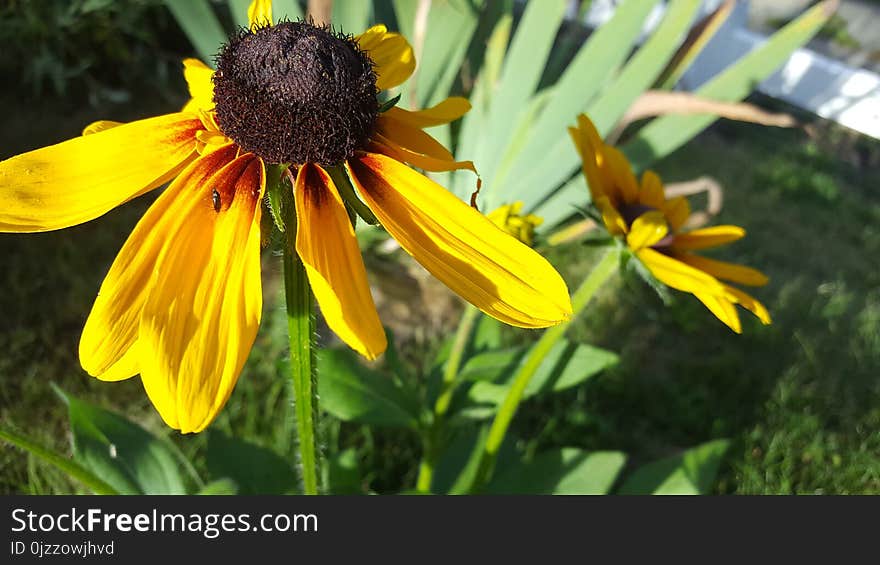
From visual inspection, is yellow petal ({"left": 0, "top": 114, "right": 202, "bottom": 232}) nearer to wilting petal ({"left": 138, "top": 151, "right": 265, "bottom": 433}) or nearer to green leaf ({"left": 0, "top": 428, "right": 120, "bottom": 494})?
wilting petal ({"left": 138, "top": 151, "right": 265, "bottom": 433})

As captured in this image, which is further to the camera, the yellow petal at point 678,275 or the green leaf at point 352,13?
the green leaf at point 352,13

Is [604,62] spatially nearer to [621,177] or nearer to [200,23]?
[621,177]

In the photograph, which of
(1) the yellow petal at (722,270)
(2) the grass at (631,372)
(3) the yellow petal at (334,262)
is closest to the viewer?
(3) the yellow petal at (334,262)

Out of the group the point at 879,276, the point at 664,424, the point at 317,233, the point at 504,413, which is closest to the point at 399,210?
the point at 317,233

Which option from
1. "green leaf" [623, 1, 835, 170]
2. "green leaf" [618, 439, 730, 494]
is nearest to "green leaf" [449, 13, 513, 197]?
"green leaf" [623, 1, 835, 170]

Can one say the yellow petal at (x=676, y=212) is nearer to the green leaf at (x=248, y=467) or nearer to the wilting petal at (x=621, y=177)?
the wilting petal at (x=621, y=177)

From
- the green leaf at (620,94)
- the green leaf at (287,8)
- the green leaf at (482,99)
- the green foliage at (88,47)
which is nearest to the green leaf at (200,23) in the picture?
the green leaf at (287,8)

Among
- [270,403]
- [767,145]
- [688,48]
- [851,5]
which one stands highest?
[851,5]

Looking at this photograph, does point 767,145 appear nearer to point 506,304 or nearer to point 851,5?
point 851,5
